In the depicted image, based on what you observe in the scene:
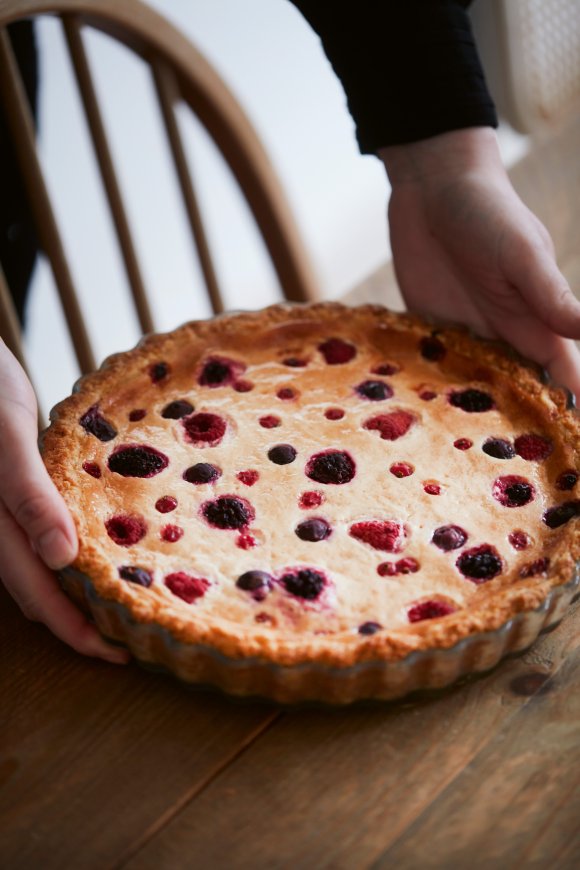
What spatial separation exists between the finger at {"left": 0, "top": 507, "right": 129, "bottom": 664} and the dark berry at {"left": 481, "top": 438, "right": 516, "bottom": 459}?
56cm

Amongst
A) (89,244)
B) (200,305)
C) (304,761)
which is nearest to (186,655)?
(304,761)

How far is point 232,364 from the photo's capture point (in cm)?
155

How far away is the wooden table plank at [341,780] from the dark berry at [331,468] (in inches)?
12.8

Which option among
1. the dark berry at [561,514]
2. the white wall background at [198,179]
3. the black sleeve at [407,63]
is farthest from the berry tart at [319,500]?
the white wall background at [198,179]

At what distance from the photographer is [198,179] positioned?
9.83 feet

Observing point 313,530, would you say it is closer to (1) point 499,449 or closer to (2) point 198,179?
(1) point 499,449

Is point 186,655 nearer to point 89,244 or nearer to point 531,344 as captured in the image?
point 531,344

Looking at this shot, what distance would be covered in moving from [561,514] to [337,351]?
47cm

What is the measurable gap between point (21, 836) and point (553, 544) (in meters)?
0.69

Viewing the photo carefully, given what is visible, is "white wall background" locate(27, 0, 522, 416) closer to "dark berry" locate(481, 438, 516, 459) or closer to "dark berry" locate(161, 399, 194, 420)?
"dark berry" locate(161, 399, 194, 420)

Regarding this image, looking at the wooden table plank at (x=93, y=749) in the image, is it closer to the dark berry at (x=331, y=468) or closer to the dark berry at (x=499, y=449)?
the dark berry at (x=331, y=468)

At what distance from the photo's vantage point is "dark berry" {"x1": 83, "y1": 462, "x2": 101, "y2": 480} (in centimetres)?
133

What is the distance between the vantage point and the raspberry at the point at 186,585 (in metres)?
1.16

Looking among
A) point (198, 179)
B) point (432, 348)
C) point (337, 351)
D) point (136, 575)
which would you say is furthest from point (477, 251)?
point (198, 179)
